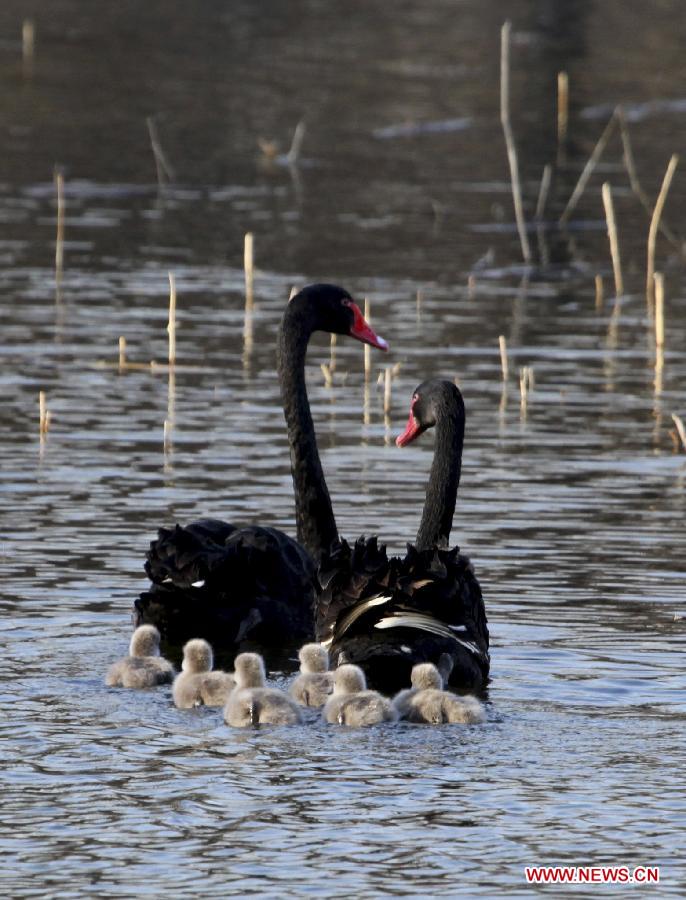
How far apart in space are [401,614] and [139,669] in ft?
3.78

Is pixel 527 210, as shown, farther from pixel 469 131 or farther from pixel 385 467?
pixel 385 467

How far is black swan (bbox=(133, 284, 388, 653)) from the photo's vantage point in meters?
10.3

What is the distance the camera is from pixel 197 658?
9492mm

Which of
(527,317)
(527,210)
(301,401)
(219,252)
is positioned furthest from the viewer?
(527,210)

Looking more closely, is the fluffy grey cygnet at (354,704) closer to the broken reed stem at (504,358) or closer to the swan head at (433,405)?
the swan head at (433,405)

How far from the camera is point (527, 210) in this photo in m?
24.5

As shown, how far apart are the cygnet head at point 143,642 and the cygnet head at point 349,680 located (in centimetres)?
121

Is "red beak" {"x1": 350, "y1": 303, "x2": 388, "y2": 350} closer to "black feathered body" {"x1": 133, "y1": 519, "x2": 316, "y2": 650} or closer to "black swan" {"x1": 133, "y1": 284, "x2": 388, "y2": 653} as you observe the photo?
"black swan" {"x1": 133, "y1": 284, "x2": 388, "y2": 653}

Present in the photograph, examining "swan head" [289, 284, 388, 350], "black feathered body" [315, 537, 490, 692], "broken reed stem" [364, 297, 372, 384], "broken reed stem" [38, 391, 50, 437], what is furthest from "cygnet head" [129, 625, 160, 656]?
"broken reed stem" [364, 297, 372, 384]

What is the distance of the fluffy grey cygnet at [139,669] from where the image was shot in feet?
31.0

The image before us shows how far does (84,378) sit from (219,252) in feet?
18.2

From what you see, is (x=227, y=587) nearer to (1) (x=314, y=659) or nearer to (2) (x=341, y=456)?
(1) (x=314, y=659)

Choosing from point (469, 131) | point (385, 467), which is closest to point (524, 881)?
point (385, 467)

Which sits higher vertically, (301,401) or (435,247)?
(435,247)
